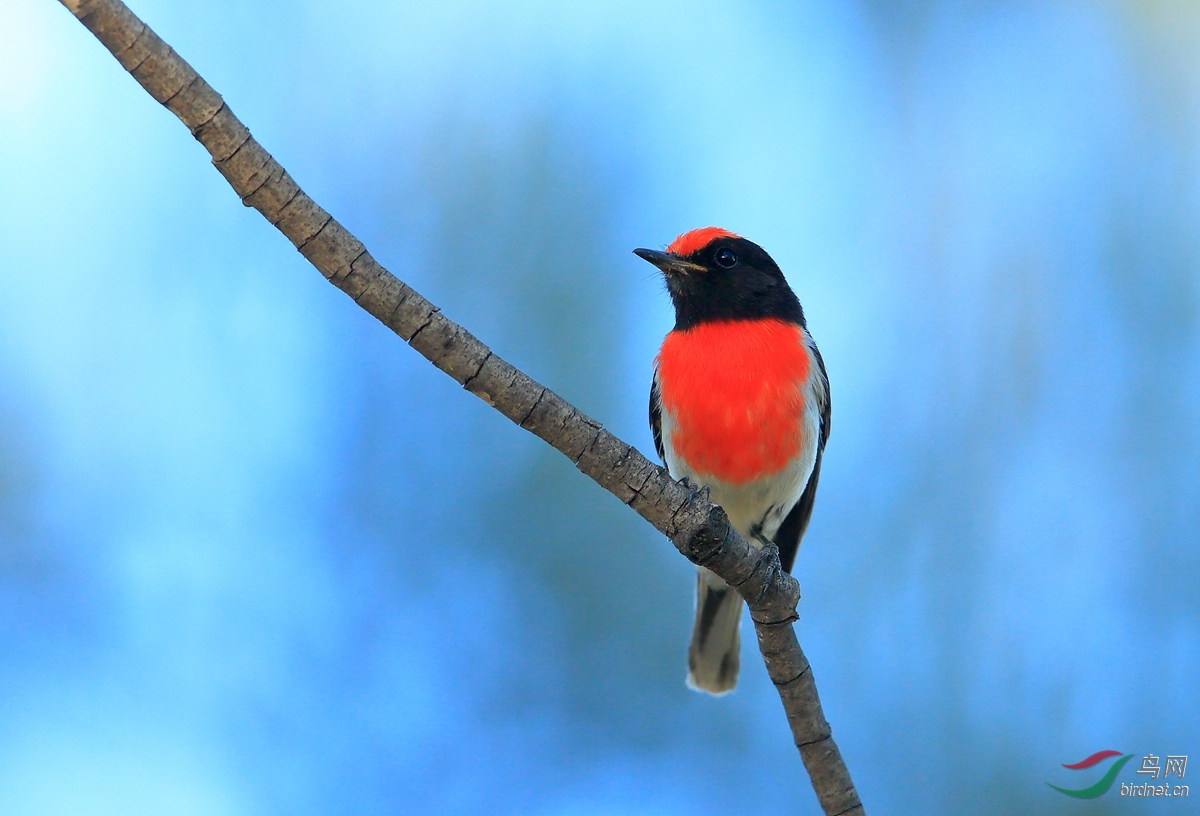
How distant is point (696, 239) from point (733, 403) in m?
1.03

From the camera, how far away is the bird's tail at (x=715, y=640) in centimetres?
472

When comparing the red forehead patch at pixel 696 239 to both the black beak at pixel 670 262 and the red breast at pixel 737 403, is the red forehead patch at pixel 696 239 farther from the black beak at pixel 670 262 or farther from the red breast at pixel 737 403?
the red breast at pixel 737 403

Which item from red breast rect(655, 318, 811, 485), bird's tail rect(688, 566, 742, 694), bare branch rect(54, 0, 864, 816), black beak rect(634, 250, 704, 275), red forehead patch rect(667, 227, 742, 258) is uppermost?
red forehead patch rect(667, 227, 742, 258)

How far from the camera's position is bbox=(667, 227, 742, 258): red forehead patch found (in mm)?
4691

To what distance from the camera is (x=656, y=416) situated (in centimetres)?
477

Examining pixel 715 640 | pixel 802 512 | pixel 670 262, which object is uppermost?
pixel 670 262

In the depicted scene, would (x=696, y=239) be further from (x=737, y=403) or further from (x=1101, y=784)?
(x=1101, y=784)

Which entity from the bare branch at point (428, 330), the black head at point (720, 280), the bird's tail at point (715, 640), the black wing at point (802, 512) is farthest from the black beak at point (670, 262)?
the bare branch at point (428, 330)

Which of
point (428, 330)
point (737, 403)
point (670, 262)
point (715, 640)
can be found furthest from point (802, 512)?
point (428, 330)

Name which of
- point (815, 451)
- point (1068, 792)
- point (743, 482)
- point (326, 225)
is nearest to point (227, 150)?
point (326, 225)

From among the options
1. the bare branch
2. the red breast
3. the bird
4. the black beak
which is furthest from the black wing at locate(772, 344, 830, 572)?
the bare branch

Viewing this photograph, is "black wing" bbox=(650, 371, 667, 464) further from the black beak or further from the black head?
the black beak

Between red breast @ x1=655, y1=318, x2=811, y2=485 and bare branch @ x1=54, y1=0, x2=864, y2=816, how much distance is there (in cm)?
111

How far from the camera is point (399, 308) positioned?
228 cm
